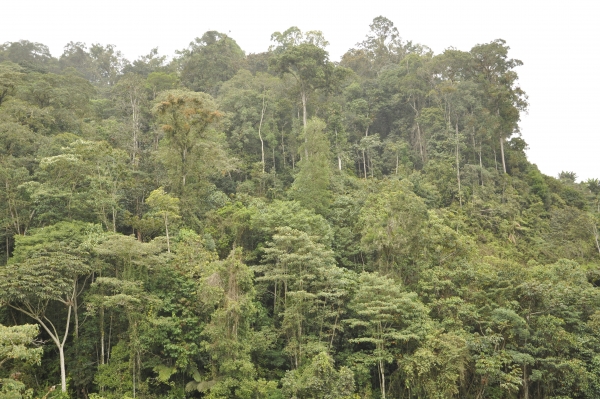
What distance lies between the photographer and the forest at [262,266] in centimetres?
1500

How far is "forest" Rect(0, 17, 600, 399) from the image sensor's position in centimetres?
1500

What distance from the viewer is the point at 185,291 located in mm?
16109

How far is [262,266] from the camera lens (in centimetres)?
1788

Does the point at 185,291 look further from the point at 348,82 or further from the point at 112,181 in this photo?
the point at 348,82

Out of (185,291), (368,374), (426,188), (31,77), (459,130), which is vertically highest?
(31,77)

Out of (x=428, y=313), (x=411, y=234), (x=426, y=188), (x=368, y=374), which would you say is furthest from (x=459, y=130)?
(x=368, y=374)

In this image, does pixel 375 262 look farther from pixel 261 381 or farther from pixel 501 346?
pixel 261 381

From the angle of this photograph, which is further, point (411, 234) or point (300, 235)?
point (411, 234)

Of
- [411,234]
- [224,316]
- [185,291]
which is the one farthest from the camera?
[411,234]

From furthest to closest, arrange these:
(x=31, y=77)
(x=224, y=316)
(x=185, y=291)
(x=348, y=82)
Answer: (x=348, y=82), (x=31, y=77), (x=185, y=291), (x=224, y=316)

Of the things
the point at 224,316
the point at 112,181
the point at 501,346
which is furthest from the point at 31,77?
the point at 501,346

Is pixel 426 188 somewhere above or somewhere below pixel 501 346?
above

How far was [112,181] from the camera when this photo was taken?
65.8ft

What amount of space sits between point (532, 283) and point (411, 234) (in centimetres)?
522
